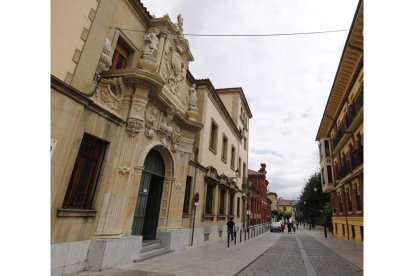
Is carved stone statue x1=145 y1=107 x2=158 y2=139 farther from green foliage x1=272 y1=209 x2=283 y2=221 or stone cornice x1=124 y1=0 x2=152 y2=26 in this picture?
green foliage x1=272 y1=209 x2=283 y2=221

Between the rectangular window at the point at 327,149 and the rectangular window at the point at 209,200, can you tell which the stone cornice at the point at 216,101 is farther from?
the rectangular window at the point at 327,149

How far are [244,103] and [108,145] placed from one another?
20.0m

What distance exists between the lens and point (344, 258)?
9.97 m

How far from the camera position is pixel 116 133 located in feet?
22.7

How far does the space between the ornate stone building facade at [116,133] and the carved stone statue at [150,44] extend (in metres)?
0.04

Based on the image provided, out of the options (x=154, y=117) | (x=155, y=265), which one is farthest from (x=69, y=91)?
(x=155, y=265)

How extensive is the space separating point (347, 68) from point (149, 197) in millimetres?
14657

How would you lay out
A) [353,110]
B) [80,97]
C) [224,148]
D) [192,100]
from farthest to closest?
1. [224,148]
2. [353,110]
3. [192,100]
4. [80,97]

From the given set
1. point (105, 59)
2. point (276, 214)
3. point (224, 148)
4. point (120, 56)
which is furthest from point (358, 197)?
point (276, 214)

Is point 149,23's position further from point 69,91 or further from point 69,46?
point 69,91

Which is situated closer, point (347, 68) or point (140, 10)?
point (140, 10)

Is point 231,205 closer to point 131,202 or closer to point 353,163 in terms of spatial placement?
point 353,163

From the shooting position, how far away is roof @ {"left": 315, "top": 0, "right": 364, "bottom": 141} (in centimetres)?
1160

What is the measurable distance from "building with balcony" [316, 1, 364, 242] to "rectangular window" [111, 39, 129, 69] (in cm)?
993
